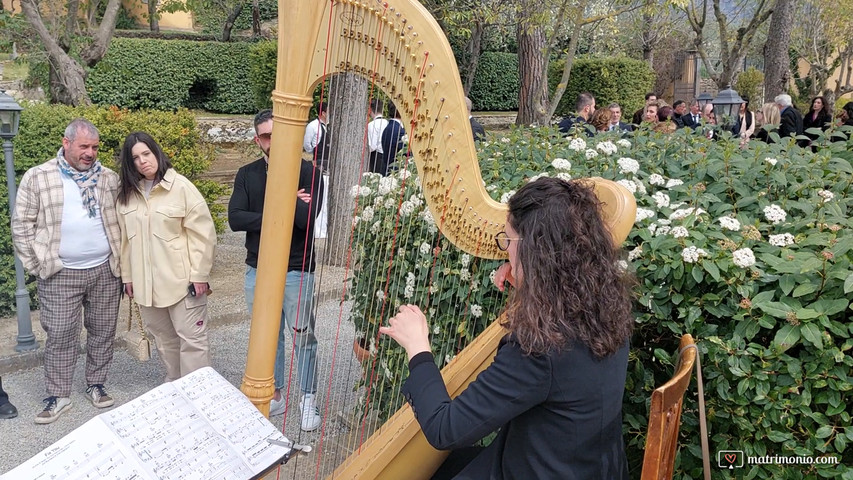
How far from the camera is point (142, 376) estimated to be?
487 centimetres

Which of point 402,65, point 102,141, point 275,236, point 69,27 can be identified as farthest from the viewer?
point 69,27

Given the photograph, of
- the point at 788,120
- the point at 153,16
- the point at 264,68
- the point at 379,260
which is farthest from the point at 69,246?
the point at 153,16

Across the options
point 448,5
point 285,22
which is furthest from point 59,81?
point 285,22

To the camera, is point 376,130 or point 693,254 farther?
point 376,130

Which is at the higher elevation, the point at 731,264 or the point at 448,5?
the point at 448,5

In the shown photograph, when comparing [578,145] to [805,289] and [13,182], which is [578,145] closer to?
[805,289]

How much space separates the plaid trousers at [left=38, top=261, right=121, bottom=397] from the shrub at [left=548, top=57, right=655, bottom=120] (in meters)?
15.1

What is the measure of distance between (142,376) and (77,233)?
1253mm

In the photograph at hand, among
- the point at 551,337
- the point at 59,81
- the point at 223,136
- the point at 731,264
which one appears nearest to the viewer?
the point at 551,337

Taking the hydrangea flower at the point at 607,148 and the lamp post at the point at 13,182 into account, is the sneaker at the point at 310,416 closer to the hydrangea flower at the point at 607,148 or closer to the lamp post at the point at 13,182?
the hydrangea flower at the point at 607,148

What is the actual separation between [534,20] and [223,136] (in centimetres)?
728

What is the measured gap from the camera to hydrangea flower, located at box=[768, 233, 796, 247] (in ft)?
8.08

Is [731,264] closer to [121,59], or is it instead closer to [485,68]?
[121,59]

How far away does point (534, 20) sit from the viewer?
7.95 metres
